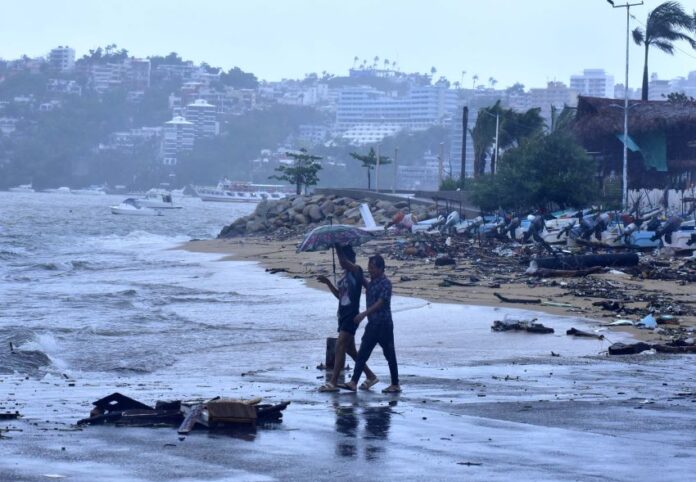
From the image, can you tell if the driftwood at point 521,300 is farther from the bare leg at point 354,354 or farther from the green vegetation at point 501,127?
the green vegetation at point 501,127

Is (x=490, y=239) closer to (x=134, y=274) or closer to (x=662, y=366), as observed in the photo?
(x=134, y=274)

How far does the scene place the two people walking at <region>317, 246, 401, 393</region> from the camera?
1181cm

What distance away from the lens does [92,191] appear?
183750 mm

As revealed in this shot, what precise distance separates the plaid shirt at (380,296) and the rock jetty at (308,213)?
37182 mm

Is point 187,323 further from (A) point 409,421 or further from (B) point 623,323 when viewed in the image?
(A) point 409,421

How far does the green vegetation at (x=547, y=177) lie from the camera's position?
135 ft

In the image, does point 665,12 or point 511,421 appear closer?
point 511,421

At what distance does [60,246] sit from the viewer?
2121 inches

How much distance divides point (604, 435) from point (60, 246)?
46604 mm

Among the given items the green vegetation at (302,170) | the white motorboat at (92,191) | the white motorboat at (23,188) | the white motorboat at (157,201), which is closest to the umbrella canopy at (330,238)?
the green vegetation at (302,170)

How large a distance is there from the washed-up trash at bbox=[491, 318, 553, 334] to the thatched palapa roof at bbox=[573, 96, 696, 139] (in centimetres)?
3079

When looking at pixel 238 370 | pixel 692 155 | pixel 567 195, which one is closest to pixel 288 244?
pixel 567 195

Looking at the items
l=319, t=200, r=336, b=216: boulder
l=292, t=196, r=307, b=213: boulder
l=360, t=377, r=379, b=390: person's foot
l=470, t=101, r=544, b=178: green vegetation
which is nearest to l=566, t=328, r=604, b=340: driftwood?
l=360, t=377, r=379, b=390: person's foot

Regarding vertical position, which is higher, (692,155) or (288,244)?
(692,155)
